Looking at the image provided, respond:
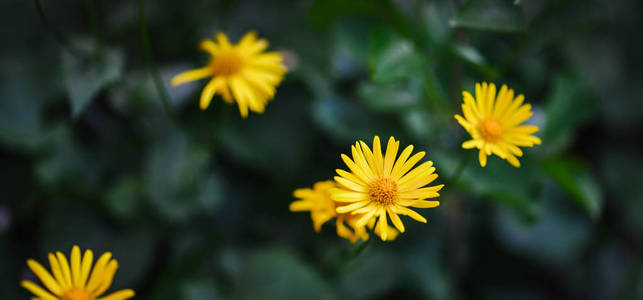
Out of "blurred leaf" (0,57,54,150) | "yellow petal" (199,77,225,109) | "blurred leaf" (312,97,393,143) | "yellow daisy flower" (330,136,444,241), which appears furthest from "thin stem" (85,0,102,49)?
"yellow daisy flower" (330,136,444,241)

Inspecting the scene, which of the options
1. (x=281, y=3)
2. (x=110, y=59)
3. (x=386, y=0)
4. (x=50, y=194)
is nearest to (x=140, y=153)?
(x=50, y=194)

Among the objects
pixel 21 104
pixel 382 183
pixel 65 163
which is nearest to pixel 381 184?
pixel 382 183

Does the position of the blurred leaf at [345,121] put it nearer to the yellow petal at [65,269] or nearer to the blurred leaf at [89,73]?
the blurred leaf at [89,73]

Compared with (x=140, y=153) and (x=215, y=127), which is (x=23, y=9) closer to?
(x=140, y=153)

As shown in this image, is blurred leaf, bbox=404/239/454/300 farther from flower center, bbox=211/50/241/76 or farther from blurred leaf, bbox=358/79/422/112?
flower center, bbox=211/50/241/76

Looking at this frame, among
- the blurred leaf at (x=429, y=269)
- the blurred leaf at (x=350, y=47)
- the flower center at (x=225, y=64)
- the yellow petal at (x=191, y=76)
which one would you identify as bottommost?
the blurred leaf at (x=429, y=269)

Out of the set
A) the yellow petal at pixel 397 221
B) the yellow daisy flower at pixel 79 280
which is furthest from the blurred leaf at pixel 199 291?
the yellow petal at pixel 397 221
